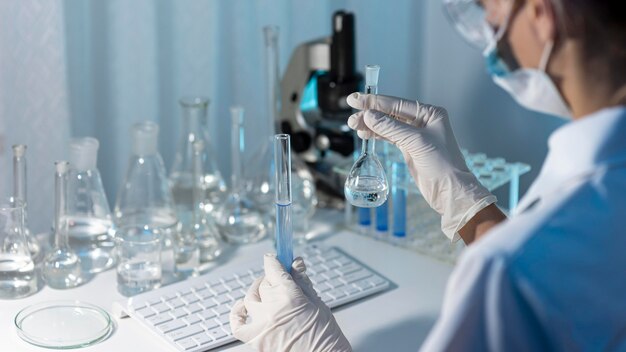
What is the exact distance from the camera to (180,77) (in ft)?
6.93

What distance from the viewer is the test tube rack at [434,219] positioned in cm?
171

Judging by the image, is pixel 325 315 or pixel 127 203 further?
pixel 127 203

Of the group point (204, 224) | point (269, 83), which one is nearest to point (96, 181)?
point (204, 224)

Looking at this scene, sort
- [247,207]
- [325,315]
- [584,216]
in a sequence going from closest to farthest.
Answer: [584,216]
[325,315]
[247,207]

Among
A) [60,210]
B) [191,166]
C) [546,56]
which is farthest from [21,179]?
[546,56]

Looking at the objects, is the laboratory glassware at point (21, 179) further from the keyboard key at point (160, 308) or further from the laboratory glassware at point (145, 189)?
the keyboard key at point (160, 308)

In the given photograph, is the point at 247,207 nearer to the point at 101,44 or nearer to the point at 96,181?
the point at 96,181

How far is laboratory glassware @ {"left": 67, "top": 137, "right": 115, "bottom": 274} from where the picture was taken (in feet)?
5.32

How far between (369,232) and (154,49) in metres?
0.65

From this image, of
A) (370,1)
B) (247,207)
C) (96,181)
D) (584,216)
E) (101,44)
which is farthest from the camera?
(370,1)

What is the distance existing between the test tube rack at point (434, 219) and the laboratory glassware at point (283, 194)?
0.40m

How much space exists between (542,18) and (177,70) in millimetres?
1258

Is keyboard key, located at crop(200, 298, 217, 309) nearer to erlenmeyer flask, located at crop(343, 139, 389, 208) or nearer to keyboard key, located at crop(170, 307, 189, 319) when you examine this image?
keyboard key, located at crop(170, 307, 189, 319)

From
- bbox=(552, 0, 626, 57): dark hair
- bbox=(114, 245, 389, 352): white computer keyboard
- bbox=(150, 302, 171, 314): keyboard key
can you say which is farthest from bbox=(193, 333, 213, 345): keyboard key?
bbox=(552, 0, 626, 57): dark hair
